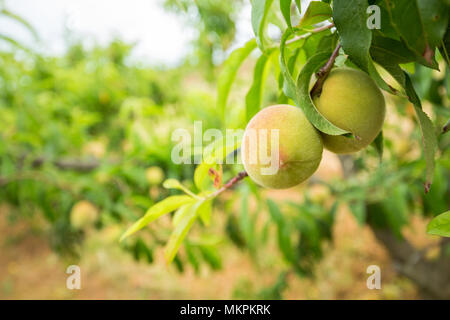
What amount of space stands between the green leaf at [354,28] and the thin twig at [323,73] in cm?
2

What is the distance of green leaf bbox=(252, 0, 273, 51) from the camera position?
31 centimetres

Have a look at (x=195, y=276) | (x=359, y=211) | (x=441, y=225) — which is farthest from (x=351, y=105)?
(x=195, y=276)

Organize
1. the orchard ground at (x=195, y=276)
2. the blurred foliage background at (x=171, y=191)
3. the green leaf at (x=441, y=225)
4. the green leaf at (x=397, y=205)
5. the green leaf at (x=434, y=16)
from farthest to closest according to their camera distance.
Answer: the orchard ground at (x=195, y=276) → the blurred foliage background at (x=171, y=191) → the green leaf at (x=397, y=205) → the green leaf at (x=441, y=225) → the green leaf at (x=434, y=16)

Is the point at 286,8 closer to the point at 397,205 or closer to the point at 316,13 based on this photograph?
the point at 316,13

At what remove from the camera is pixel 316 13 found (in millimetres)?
321

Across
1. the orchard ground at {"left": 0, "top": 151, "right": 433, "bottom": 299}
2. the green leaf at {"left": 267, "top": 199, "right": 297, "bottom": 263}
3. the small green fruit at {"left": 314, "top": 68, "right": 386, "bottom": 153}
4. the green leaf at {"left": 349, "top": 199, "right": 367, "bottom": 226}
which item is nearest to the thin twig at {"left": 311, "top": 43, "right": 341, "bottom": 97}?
the small green fruit at {"left": 314, "top": 68, "right": 386, "bottom": 153}

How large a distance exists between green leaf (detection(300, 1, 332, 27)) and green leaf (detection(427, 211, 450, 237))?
0.71 feet

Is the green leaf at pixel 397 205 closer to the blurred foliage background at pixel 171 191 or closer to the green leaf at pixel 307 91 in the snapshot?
the blurred foliage background at pixel 171 191

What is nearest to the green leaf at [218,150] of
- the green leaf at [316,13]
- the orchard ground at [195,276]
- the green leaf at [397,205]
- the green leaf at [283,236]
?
the green leaf at [316,13]

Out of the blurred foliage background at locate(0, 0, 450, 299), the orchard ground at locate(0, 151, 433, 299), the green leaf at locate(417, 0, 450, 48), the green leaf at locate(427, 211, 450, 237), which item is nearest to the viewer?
the green leaf at locate(417, 0, 450, 48)

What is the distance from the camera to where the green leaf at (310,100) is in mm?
290

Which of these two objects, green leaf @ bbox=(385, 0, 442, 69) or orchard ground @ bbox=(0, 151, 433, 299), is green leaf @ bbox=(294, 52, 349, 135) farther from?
orchard ground @ bbox=(0, 151, 433, 299)

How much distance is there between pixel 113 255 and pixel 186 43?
1.90m
